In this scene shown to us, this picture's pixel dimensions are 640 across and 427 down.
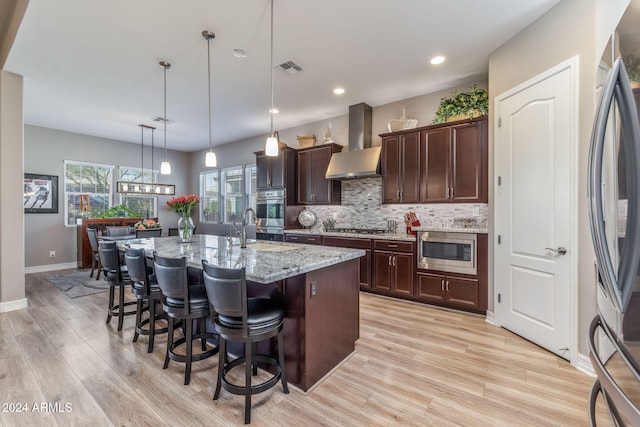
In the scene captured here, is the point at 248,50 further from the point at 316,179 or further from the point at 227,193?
the point at 227,193

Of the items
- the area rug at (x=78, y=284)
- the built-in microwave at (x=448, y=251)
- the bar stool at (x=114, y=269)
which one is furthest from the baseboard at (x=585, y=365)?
the area rug at (x=78, y=284)

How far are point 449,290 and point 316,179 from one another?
2.86 m

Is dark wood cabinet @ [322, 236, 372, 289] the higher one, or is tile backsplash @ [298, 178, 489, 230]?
tile backsplash @ [298, 178, 489, 230]

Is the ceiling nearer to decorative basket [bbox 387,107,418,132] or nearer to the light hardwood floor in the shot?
decorative basket [bbox 387,107,418,132]

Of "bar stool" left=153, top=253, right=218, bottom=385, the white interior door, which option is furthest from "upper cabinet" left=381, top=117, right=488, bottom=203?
"bar stool" left=153, top=253, right=218, bottom=385

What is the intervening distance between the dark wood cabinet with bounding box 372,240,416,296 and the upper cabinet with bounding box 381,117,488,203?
2.32 ft

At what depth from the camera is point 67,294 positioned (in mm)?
4285

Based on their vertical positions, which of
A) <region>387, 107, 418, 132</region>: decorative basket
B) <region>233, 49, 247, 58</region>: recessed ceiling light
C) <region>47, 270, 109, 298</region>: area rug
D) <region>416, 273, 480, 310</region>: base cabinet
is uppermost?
<region>233, 49, 247, 58</region>: recessed ceiling light

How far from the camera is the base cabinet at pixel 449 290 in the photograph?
340 cm

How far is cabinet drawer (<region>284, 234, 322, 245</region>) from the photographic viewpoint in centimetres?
473

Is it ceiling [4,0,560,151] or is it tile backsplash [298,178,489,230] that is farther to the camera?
tile backsplash [298,178,489,230]

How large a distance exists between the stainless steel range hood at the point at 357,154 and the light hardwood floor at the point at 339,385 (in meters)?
2.42

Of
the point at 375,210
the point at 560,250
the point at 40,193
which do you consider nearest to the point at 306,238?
the point at 375,210

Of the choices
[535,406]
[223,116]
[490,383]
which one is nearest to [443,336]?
[490,383]
